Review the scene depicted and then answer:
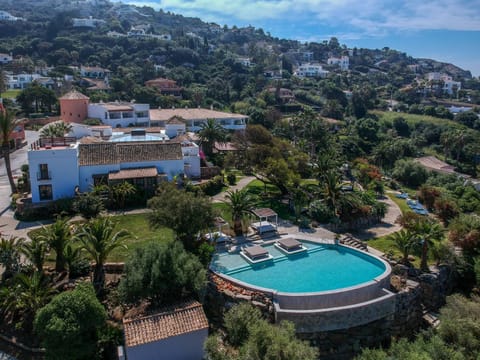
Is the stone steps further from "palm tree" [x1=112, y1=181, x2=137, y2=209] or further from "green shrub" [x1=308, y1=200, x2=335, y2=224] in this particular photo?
"palm tree" [x1=112, y1=181, x2=137, y2=209]

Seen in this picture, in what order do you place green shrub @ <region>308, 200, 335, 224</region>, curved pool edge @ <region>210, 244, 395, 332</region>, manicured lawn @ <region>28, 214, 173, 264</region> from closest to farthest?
curved pool edge @ <region>210, 244, 395, 332</region>, manicured lawn @ <region>28, 214, 173, 264</region>, green shrub @ <region>308, 200, 335, 224</region>

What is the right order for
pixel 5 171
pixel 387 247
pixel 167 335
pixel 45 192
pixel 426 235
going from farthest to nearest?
pixel 5 171 → pixel 45 192 → pixel 387 247 → pixel 426 235 → pixel 167 335

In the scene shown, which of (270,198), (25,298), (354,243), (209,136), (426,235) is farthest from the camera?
(209,136)

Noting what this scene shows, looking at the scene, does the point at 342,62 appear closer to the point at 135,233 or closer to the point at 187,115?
the point at 187,115

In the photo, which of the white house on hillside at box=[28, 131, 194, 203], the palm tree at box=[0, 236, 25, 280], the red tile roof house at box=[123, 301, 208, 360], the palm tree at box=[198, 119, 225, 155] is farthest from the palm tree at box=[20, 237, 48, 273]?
the palm tree at box=[198, 119, 225, 155]

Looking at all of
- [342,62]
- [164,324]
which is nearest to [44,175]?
[164,324]

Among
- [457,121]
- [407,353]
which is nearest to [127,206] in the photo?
[407,353]

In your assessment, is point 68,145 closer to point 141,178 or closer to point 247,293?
point 141,178
